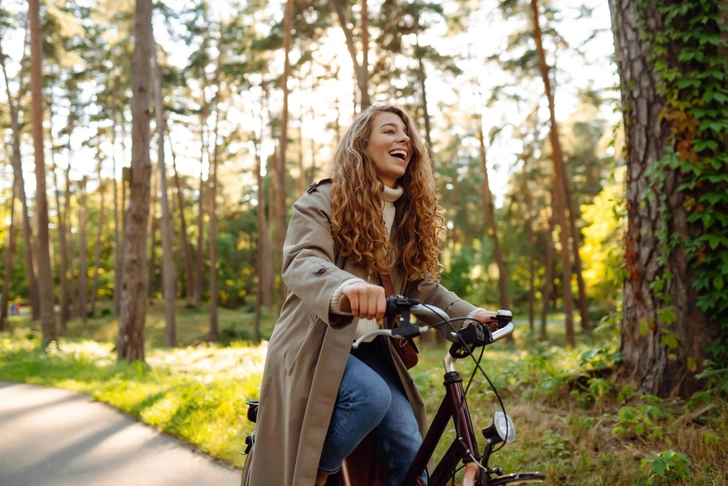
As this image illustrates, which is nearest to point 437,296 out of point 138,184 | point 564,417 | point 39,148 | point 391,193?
point 391,193

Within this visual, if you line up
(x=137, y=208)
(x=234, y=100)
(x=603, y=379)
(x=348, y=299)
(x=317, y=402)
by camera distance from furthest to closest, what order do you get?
(x=234, y=100)
(x=137, y=208)
(x=603, y=379)
(x=317, y=402)
(x=348, y=299)

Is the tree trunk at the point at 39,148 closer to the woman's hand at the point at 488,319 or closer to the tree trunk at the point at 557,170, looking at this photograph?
the tree trunk at the point at 557,170

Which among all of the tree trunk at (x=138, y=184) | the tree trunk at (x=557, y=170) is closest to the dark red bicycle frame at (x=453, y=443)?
the tree trunk at (x=138, y=184)

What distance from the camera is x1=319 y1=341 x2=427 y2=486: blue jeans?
2.58 metres

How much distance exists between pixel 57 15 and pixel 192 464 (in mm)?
15657

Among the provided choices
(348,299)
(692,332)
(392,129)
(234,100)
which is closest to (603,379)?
(692,332)

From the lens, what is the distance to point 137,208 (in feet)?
37.8

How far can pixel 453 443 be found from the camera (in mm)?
2398

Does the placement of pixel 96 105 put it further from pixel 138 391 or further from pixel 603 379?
pixel 603 379

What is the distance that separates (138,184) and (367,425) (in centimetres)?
1015

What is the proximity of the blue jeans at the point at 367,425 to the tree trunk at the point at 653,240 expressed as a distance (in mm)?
3086

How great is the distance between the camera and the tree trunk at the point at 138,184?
38.0 ft

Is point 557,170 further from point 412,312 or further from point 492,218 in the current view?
point 412,312

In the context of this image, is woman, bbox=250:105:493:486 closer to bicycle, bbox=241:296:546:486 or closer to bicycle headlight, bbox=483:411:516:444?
bicycle, bbox=241:296:546:486
